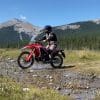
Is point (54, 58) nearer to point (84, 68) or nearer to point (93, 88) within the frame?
point (84, 68)

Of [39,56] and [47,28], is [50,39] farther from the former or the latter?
[39,56]

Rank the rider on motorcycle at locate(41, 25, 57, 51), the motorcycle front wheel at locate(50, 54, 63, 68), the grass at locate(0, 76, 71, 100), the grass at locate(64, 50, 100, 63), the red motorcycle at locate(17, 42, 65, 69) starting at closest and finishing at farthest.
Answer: the grass at locate(0, 76, 71, 100) → the red motorcycle at locate(17, 42, 65, 69) → the motorcycle front wheel at locate(50, 54, 63, 68) → the rider on motorcycle at locate(41, 25, 57, 51) → the grass at locate(64, 50, 100, 63)

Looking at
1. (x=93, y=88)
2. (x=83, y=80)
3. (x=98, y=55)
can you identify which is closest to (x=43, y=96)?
→ (x=93, y=88)

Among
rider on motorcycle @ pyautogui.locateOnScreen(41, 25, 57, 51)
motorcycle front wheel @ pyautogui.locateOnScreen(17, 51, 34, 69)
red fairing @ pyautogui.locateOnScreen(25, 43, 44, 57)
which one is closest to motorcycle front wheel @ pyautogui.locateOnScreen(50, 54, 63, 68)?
rider on motorcycle @ pyautogui.locateOnScreen(41, 25, 57, 51)

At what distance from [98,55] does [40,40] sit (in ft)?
18.4

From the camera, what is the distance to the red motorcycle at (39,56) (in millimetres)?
22125

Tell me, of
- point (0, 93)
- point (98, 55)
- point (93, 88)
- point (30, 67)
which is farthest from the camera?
point (98, 55)

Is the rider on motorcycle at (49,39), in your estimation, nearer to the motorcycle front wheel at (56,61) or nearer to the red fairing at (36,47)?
the motorcycle front wheel at (56,61)

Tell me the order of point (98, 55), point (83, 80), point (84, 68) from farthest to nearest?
point (98, 55), point (84, 68), point (83, 80)

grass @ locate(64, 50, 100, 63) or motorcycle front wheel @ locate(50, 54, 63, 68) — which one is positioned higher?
grass @ locate(64, 50, 100, 63)

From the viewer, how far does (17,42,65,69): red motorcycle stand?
871 inches

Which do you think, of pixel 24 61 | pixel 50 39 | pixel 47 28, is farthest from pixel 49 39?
pixel 24 61

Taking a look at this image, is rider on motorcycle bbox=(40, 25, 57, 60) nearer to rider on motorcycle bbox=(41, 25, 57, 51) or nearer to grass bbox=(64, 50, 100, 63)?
rider on motorcycle bbox=(41, 25, 57, 51)

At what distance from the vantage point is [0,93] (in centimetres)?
990
